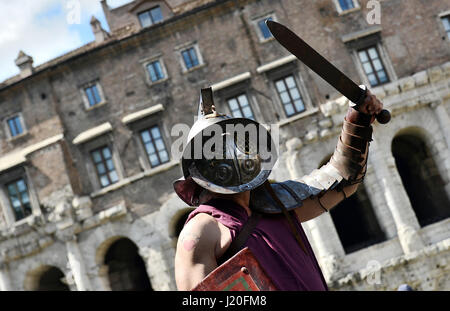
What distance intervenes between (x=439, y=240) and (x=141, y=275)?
9969mm

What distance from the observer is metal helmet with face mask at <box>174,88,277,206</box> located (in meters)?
2.81

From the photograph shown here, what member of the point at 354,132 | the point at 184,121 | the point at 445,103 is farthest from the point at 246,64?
the point at 354,132

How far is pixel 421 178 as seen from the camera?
16.5m

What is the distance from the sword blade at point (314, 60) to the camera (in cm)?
278

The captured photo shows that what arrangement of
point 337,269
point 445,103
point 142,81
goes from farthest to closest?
point 142,81 → point 445,103 → point 337,269

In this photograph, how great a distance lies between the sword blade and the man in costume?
11 cm

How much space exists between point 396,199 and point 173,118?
289 inches

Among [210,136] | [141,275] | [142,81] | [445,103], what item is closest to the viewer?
[210,136]

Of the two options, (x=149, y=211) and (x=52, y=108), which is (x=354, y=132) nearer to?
(x=149, y=211)

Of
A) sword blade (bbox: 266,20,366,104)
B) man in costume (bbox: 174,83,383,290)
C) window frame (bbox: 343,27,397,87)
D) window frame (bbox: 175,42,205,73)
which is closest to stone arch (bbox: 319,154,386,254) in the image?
window frame (bbox: 343,27,397,87)

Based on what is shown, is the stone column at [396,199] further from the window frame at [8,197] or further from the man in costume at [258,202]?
the man in costume at [258,202]

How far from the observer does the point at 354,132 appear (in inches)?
120
